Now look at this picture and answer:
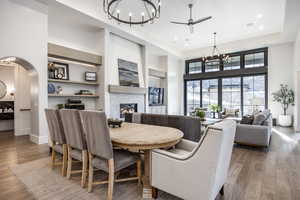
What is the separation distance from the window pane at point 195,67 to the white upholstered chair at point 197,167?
8.17 metres

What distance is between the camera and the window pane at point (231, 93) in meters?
8.03

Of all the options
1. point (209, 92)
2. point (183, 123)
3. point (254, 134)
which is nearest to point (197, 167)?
point (183, 123)

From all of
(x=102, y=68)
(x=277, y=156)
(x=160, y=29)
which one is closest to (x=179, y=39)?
(x=160, y=29)

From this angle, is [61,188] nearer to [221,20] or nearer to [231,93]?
[221,20]

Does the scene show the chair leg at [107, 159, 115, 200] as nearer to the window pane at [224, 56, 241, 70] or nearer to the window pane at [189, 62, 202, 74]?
the window pane at [224, 56, 241, 70]

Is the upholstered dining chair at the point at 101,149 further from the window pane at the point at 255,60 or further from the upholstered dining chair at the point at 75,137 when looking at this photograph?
the window pane at the point at 255,60

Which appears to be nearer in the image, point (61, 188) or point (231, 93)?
point (61, 188)

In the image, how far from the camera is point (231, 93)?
8.23 m

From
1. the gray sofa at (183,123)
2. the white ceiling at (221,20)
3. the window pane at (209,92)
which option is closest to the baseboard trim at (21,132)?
the gray sofa at (183,123)

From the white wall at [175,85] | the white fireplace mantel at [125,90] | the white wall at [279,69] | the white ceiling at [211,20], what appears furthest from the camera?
the white wall at [175,85]

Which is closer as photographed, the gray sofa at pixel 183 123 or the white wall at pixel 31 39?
the gray sofa at pixel 183 123

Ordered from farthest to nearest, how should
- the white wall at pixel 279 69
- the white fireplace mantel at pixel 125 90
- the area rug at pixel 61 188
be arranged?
1. the white wall at pixel 279 69
2. the white fireplace mantel at pixel 125 90
3. the area rug at pixel 61 188

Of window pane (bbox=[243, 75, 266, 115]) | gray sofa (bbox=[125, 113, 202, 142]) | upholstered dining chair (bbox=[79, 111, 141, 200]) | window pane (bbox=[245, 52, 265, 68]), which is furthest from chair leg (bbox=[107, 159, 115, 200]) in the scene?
window pane (bbox=[245, 52, 265, 68])

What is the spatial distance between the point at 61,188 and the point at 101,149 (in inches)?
35.4
